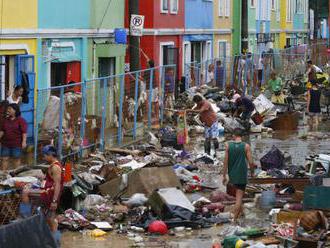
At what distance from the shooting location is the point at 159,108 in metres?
28.9

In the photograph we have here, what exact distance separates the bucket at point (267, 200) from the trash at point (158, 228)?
8.29 ft

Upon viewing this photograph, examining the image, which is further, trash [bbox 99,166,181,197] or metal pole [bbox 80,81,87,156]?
metal pole [bbox 80,81,87,156]

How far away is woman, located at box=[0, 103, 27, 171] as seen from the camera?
19688 millimetres

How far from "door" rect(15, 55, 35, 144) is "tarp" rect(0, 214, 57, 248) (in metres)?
9.68

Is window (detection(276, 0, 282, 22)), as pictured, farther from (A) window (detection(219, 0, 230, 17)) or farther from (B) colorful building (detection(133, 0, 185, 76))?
(B) colorful building (detection(133, 0, 185, 76))

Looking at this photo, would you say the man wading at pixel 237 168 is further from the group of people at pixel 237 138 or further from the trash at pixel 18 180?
the trash at pixel 18 180

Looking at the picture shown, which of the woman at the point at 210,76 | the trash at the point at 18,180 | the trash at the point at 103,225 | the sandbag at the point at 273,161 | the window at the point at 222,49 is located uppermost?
the window at the point at 222,49

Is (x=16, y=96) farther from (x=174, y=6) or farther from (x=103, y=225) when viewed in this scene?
(x=174, y=6)

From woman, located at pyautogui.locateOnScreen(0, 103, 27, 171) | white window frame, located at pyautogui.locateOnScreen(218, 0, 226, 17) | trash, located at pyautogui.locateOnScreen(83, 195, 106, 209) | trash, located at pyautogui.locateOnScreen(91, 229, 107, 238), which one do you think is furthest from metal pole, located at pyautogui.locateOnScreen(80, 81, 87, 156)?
white window frame, located at pyautogui.locateOnScreen(218, 0, 226, 17)

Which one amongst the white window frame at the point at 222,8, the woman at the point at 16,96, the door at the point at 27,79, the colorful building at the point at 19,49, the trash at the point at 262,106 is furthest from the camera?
the white window frame at the point at 222,8

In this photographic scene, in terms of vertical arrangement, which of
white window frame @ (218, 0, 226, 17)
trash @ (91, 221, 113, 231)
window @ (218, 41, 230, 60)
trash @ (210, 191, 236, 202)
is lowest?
trash @ (91, 221, 113, 231)

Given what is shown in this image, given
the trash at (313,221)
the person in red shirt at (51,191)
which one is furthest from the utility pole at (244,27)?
the person in red shirt at (51,191)

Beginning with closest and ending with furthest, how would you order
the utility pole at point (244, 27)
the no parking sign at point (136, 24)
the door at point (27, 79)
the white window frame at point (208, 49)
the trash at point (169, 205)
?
the trash at point (169, 205), the door at point (27, 79), the no parking sign at point (136, 24), the white window frame at point (208, 49), the utility pole at point (244, 27)

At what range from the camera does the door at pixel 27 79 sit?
22062mm
